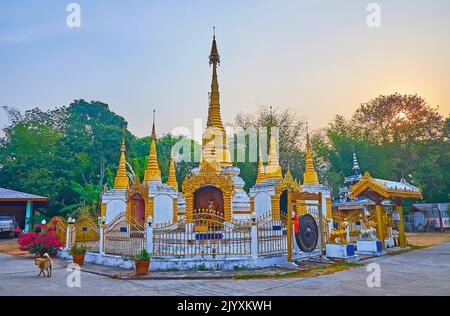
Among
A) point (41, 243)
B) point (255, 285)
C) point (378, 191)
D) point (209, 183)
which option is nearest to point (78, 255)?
point (41, 243)

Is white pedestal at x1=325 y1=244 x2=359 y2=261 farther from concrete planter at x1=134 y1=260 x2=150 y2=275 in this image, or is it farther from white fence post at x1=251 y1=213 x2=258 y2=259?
concrete planter at x1=134 y1=260 x2=150 y2=275

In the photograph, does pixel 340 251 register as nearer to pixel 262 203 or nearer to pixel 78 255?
pixel 262 203

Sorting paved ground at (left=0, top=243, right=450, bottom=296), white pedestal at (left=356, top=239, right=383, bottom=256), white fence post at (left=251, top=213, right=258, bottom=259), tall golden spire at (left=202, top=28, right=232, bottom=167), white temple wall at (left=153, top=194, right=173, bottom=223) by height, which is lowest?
paved ground at (left=0, top=243, right=450, bottom=296)

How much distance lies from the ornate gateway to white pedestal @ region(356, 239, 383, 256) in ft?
11.0

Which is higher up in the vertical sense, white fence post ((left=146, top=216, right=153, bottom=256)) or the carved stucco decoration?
the carved stucco decoration

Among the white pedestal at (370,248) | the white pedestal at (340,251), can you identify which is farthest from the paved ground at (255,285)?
the white pedestal at (370,248)

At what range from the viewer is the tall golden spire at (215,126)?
18.6 metres

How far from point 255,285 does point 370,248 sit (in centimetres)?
858

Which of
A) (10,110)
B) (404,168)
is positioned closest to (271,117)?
(404,168)

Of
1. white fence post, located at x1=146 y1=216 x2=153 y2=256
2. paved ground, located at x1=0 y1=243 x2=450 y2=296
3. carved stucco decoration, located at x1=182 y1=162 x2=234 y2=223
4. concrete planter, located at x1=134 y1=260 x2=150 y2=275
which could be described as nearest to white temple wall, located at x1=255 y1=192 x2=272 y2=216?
carved stucco decoration, located at x1=182 y1=162 x2=234 y2=223

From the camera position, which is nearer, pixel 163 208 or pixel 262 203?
pixel 163 208

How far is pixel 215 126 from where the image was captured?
1909 cm

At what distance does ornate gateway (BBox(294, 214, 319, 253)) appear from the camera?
39.9ft

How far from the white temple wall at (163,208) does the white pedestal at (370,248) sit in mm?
8836
